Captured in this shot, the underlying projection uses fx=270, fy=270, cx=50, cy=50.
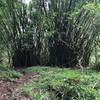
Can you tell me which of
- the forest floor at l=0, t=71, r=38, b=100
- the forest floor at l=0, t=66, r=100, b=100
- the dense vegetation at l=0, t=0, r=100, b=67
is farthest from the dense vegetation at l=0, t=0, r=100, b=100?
the forest floor at l=0, t=66, r=100, b=100

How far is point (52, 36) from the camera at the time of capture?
7.96 m

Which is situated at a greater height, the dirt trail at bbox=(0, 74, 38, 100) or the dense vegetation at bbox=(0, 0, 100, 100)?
the dense vegetation at bbox=(0, 0, 100, 100)

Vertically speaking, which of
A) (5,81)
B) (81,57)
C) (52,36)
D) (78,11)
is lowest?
(5,81)

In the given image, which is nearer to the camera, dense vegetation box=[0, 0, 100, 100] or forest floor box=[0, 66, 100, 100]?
forest floor box=[0, 66, 100, 100]

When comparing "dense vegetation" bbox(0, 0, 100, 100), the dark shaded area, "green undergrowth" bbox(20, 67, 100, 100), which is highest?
"dense vegetation" bbox(0, 0, 100, 100)

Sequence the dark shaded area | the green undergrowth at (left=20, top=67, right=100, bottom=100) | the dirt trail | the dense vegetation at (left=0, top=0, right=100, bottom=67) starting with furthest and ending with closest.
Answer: the dark shaded area → the dense vegetation at (left=0, top=0, right=100, bottom=67) → the green undergrowth at (left=20, top=67, right=100, bottom=100) → the dirt trail

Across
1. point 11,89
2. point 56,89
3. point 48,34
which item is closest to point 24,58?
point 48,34

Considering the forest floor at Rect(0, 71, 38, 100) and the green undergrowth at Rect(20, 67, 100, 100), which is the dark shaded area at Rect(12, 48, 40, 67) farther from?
the green undergrowth at Rect(20, 67, 100, 100)

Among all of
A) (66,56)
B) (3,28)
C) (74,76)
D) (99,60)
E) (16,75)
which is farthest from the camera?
(66,56)

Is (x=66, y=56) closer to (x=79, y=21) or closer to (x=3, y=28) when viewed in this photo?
(x=79, y=21)

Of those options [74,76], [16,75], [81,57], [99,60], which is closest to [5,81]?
[16,75]

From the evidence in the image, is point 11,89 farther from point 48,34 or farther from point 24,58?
point 24,58

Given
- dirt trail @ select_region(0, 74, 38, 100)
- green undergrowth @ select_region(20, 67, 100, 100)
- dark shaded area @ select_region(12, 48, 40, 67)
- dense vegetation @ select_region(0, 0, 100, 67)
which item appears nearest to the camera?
dirt trail @ select_region(0, 74, 38, 100)

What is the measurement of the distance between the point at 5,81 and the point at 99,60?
10.1ft
